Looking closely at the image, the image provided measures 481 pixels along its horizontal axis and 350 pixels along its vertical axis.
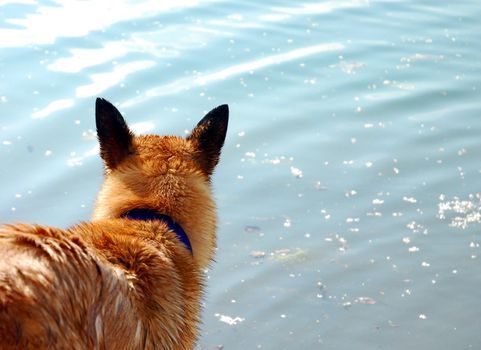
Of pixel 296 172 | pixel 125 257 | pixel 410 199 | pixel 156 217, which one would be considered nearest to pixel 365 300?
pixel 410 199

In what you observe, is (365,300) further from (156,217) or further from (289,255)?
(156,217)

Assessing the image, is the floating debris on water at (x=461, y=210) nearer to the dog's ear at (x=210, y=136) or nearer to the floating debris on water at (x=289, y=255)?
the floating debris on water at (x=289, y=255)

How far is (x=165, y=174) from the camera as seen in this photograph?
4.90 m

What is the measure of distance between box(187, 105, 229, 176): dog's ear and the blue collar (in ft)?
2.04

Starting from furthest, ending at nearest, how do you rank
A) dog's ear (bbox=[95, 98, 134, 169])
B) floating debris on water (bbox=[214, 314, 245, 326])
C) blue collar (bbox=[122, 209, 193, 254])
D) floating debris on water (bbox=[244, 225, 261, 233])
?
1. floating debris on water (bbox=[244, 225, 261, 233])
2. floating debris on water (bbox=[214, 314, 245, 326])
3. dog's ear (bbox=[95, 98, 134, 169])
4. blue collar (bbox=[122, 209, 193, 254])

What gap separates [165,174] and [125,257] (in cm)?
80

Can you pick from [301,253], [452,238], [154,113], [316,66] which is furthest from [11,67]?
[452,238]

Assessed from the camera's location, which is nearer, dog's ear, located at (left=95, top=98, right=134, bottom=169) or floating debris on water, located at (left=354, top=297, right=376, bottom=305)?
dog's ear, located at (left=95, top=98, right=134, bottom=169)

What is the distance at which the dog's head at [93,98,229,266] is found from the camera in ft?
15.8

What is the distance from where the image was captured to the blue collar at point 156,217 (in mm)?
4668

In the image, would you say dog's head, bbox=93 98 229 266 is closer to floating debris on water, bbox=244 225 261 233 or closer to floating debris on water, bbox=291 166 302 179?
floating debris on water, bbox=244 225 261 233

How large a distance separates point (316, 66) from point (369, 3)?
265 cm

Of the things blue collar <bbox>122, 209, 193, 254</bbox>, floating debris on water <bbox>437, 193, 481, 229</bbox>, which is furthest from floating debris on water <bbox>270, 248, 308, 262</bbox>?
blue collar <bbox>122, 209, 193, 254</bbox>

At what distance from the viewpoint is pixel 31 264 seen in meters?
3.68
